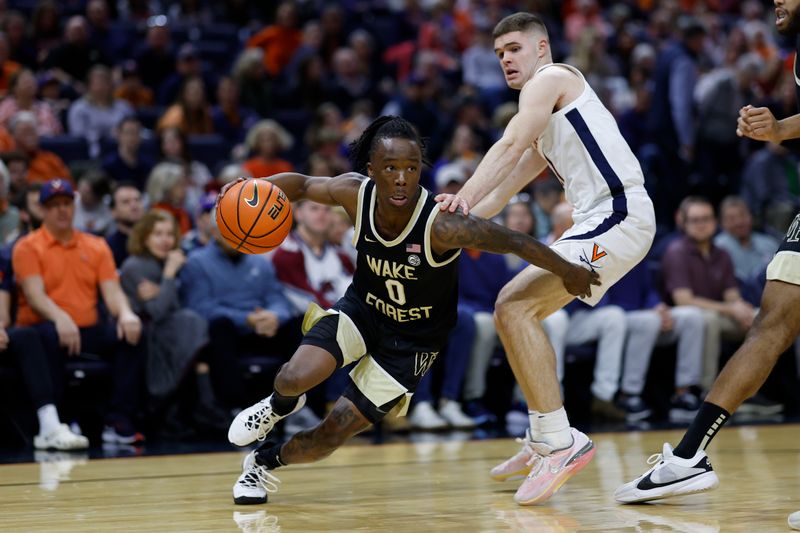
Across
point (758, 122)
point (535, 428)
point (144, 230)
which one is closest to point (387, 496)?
point (535, 428)

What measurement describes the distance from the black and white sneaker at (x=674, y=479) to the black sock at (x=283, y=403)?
146 centimetres

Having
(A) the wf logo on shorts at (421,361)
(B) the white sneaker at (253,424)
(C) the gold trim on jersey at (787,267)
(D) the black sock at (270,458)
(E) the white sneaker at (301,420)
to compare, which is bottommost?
(E) the white sneaker at (301,420)

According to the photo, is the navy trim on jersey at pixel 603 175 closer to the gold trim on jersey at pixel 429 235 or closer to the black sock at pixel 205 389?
the gold trim on jersey at pixel 429 235

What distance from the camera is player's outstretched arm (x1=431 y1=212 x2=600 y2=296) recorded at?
4562 millimetres

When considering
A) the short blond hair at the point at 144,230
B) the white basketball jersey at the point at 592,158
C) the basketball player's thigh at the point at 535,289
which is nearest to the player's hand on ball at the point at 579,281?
the basketball player's thigh at the point at 535,289

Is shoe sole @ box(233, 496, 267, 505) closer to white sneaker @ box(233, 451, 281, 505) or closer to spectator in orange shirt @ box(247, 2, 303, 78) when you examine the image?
white sneaker @ box(233, 451, 281, 505)

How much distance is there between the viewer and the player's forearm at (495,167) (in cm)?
475

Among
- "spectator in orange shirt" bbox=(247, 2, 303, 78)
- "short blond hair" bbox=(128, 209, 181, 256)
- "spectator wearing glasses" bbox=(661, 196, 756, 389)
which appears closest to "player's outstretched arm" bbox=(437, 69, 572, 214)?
"short blond hair" bbox=(128, 209, 181, 256)

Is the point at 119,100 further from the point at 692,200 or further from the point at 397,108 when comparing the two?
the point at 692,200

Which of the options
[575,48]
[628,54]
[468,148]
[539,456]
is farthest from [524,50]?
[628,54]

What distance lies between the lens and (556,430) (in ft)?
15.8

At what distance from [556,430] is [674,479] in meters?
0.56

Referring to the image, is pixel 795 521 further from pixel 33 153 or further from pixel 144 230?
pixel 33 153

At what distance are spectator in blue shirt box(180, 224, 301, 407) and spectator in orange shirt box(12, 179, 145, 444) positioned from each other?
24.6 inches
